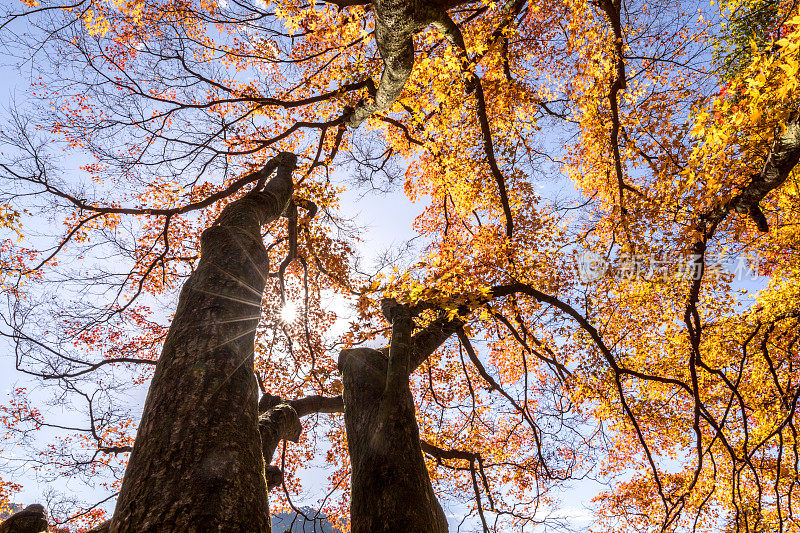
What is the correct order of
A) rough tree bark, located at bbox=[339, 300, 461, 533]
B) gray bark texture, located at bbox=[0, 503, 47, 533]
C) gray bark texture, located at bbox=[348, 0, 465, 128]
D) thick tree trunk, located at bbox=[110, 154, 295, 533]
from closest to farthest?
thick tree trunk, located at bbox=[110, 154, 295, 533]
rough tree bark, located at bbox=[339, 300, 461, 533]
gray bark texture, located at bbox=[0, 503, 47, 533]
gray bark texture, located at bbox=[348, 0, 465, 128]

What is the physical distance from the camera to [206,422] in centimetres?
226

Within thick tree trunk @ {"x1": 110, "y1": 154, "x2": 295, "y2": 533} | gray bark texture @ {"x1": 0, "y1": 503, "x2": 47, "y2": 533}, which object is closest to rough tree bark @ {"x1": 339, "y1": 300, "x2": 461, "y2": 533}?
thick tree trunk @ {"x1": 110, "y1": 154, "x2": 295, "y2": 533}

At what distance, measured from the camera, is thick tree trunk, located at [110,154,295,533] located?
5.88 ft

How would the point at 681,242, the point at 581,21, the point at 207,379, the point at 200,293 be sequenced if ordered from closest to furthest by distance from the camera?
the point at 207,379, the point at 200,293, the point at 681,242, the point at 581,21

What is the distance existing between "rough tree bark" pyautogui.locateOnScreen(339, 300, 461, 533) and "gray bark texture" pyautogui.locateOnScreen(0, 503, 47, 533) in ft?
10.9

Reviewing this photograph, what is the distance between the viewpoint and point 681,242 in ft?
25.5

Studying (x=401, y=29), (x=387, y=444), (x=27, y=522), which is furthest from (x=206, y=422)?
(x=401, y=29)

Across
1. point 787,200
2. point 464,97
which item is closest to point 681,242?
point 787,200

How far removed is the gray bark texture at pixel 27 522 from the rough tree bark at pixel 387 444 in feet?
10.9

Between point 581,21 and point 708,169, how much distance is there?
7.36 meters

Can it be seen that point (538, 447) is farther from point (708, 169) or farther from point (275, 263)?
point (275, 263)

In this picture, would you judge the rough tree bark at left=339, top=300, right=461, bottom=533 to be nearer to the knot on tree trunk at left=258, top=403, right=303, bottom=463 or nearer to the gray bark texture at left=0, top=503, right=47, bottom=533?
the knot on tree trunk at left=258, top=403, right=303, bottom=463

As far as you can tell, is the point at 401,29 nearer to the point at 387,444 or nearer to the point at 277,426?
the point at 387,444

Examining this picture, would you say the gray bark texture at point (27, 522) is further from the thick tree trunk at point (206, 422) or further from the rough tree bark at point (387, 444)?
the rough tree bark at point (387, 444)
